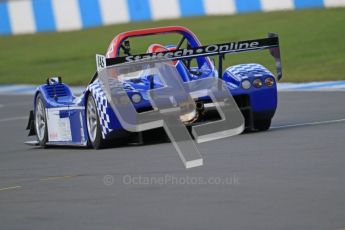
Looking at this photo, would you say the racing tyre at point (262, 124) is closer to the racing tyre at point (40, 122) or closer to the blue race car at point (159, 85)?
the blue race car at point (159, 85)

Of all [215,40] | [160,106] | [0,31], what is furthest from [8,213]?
[0,31]

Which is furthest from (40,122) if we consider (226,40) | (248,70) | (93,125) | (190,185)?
(226,40)

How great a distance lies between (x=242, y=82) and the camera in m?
10.8

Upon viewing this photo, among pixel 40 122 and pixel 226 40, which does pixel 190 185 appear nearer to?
pixel 40 122

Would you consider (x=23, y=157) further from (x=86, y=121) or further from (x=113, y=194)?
(x=113, y=194)

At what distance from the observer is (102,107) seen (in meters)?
10.6

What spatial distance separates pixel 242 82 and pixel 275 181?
3.65 m

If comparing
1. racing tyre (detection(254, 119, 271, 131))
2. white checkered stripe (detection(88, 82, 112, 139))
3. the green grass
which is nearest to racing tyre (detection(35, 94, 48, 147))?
white checkered stripe (detection(88, 82, 112, 139))

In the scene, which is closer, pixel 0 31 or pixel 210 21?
pixel 210 21

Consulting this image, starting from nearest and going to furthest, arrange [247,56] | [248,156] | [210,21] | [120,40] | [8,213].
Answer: [8,213]
[248,156]
[120,40]
[247,56]
[210,21]

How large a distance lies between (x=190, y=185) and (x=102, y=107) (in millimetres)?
3242

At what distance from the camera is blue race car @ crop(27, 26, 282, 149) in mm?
10492

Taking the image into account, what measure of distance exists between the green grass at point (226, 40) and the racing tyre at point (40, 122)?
7135mm

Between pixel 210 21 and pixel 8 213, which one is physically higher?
pixel 8 213
